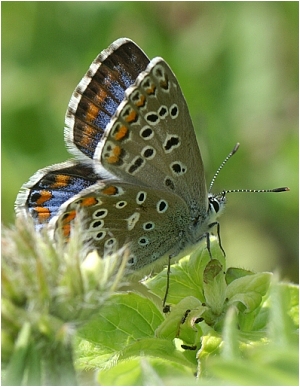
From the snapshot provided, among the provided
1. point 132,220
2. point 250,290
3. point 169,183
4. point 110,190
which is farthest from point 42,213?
point 250,290

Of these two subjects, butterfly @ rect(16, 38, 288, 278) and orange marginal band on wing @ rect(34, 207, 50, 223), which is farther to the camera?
orange marginal band on wing @ rect(34, 207, 50, 223)

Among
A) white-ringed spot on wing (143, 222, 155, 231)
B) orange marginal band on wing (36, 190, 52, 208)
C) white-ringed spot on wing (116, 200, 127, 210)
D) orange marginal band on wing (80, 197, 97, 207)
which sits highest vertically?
orange marginal band on wing (36, 190, 52, 208)

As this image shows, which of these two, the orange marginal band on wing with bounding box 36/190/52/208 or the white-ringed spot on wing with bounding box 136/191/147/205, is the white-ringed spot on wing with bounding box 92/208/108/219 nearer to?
the white-ringed spot on wing with bounding box 136/191/147/205

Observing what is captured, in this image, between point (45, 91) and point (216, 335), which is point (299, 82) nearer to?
point (45, 91)

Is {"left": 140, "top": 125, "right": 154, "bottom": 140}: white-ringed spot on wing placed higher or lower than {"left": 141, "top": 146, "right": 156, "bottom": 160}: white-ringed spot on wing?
higher

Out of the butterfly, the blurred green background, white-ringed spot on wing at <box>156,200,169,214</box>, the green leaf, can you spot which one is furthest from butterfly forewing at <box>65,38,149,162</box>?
the blurred green background

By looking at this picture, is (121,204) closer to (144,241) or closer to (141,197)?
(141,197)
